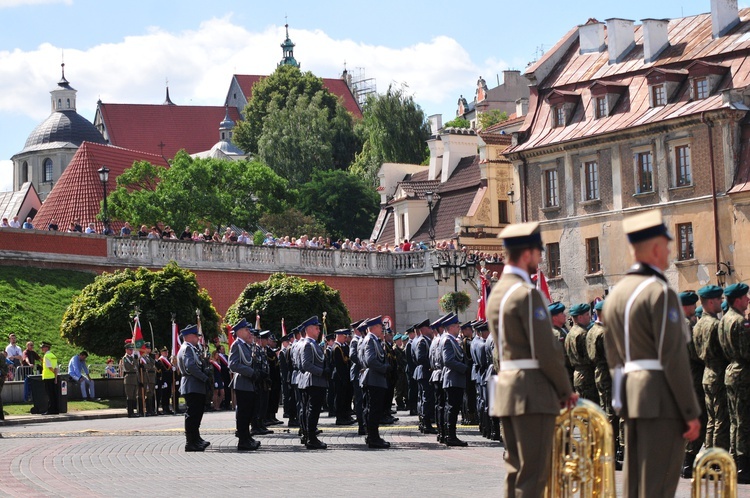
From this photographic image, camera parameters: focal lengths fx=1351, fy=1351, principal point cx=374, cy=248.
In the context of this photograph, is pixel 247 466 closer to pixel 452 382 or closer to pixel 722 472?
pixel 452 382

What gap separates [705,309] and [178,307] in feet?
74.4

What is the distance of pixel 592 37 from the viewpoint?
2048 inches

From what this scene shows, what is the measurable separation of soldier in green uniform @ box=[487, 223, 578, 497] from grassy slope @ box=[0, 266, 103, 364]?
97.0ft

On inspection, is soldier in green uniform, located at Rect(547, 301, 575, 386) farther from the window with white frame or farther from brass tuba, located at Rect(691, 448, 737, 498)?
the window with white frame

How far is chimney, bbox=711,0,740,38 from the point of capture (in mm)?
46625

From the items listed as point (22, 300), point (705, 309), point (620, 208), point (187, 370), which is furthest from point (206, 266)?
point (705, 309)

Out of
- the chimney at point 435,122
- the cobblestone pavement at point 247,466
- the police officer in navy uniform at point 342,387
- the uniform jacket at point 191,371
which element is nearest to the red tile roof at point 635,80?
the police officer in navy uniform at point 342,387

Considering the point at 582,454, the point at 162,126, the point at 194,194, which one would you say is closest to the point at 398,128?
the point at 194,194

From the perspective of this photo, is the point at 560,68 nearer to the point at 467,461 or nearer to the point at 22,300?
the point at 22,300

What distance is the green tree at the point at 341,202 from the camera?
8150 centimetres

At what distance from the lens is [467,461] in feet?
55.8

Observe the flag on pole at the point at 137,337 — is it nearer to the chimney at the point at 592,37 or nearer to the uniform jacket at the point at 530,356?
the uniform jacket at the point at 530,356

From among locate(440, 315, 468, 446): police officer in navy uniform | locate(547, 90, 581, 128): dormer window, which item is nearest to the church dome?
locate(547, 90, 581, 128): dormer window

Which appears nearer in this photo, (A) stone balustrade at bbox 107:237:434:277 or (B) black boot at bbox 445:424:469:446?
(B) black boot at bbox 445:424:469:446
